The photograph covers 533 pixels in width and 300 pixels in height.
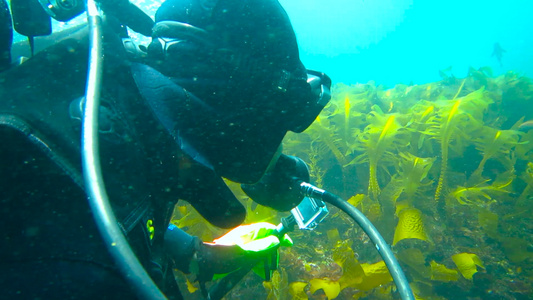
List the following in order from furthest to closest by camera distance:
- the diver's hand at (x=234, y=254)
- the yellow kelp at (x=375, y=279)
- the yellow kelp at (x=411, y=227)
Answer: the yellow kelp at (x=411, y=227), the yellow kelp at (x=375, y=279), the diver's hand at (x=234, y=254)

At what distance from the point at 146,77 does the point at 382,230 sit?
3231mm

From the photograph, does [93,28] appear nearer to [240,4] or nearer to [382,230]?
[240,4]

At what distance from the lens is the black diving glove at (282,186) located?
1834mm

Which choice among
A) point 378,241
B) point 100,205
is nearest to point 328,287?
point 378,241

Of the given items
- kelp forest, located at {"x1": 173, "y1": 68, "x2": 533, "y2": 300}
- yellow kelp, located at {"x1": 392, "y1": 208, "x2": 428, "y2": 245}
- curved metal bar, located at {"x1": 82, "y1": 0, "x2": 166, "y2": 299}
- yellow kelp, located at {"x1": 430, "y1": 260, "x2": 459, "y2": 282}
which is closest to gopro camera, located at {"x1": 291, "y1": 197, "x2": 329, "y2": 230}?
kelp forest, located at {"x1": 173, "y1": 68, "x2": 533, "y2": 300}

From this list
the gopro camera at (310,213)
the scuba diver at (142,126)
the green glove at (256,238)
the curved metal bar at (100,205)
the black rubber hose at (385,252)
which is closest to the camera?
the curved metal bar at (100,205)

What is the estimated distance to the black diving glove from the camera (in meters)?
1.83

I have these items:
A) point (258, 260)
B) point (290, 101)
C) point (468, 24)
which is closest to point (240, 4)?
point (290, 101)

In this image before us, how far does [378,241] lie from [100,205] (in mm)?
1258

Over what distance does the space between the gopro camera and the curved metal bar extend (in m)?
1.30

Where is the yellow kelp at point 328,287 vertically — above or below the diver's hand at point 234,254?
below

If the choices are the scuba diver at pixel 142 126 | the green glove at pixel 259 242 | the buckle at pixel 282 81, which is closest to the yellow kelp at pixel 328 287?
the green glove at pixel 259 242

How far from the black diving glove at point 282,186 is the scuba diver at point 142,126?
0.39 meters

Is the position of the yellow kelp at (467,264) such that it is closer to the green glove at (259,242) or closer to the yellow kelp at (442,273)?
the yellow kelp at (442,273)
